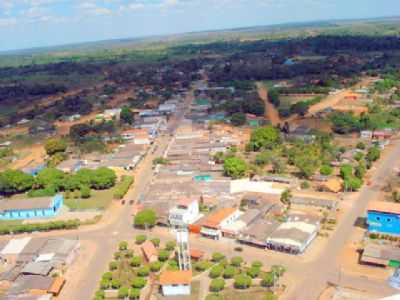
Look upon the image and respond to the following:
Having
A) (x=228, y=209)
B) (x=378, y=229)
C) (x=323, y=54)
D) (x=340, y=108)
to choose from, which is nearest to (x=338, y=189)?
(x=378, y=229)

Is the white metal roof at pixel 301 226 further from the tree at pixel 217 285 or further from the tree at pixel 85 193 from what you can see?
the tree at pixel 85 193

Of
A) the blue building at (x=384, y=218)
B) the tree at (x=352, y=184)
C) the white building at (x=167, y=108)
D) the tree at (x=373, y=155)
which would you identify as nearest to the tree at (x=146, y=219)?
the blue building at (x=384, y=218)

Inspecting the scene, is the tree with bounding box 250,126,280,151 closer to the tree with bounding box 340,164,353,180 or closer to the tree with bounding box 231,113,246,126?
the tree with bounding box 340,164,353,180

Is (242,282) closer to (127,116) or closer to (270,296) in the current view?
(270,296)

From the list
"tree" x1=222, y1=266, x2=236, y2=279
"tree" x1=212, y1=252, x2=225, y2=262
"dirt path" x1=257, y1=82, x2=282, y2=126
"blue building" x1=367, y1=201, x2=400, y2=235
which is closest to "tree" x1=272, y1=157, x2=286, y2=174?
"blue building" x1=367, y1=201, x2=400, y2=235

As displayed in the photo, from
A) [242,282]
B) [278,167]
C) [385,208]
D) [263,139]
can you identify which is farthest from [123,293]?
[263,139]

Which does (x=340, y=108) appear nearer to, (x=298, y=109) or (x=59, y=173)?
(x=298, y=109)
